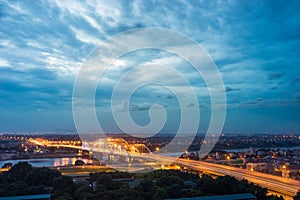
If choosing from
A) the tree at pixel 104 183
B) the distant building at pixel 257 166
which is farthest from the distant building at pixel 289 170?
the tree at pixel 104 183

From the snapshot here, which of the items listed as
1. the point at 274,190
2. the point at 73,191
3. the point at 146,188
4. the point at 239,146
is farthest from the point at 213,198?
the point at 239,146

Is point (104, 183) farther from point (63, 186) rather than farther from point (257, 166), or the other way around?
point (257, 166)

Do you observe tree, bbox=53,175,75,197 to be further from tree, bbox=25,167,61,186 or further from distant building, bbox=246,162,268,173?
distant building, bbox=246,162,268,173

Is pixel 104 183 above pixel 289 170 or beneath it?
above

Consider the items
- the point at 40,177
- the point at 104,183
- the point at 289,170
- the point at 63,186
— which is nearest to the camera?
the point at 63,186

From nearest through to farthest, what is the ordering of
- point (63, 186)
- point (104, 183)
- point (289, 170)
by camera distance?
point (63, 186) < point (104, 183) < point (289, 170)

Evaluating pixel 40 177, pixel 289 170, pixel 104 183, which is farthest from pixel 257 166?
pixel 40 177

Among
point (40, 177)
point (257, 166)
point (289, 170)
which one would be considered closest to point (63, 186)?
point (40, 177)

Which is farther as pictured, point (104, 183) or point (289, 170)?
point (289, 170)

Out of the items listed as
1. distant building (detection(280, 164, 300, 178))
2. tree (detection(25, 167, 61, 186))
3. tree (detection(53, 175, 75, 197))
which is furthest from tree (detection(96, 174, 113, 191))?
distant building (detection(280, 164, 300, 178))

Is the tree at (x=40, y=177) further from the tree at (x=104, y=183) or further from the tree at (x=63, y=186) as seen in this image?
the tree at (x=104, y=183)

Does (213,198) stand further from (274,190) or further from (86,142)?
(86,142)
